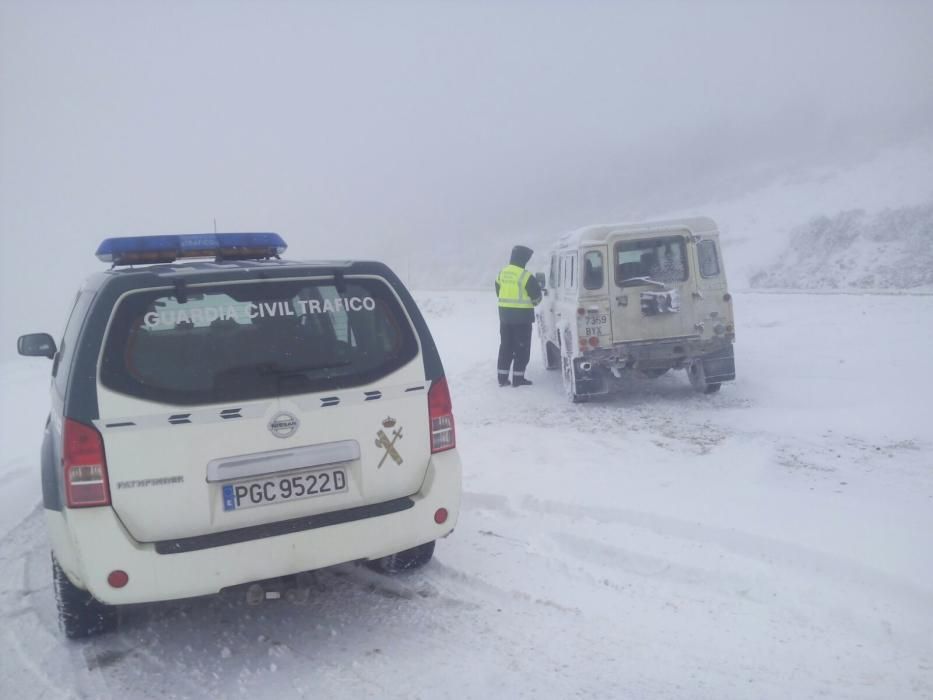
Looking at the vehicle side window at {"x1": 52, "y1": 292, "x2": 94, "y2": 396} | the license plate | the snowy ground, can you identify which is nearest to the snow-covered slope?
the snowy ground

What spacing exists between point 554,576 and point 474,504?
1408 mm

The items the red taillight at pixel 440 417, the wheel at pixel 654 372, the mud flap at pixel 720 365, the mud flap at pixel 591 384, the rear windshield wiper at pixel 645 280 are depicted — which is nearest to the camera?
the red taillight at pixel 440 417

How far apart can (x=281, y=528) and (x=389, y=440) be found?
0.65 m

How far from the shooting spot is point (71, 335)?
3859mm

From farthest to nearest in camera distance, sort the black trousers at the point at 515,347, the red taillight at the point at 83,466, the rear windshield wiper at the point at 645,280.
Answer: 1. the black trousers at the point at 515,347
2. the rear windshield wiper at the point at 645,280
3. the red taillight at the point at 83,466

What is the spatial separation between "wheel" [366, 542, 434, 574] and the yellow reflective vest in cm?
593

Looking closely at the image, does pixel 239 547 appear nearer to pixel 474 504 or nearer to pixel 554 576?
pixel 554 576

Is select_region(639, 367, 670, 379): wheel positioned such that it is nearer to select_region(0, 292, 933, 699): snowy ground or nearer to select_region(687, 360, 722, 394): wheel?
select_region(687, 360, 722, 394): wheel

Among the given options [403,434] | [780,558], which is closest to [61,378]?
[403,434]

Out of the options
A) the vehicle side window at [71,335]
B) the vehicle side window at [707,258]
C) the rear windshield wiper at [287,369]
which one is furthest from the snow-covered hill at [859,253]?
the vehicle side window at [71,335]

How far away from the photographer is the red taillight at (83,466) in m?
3.15

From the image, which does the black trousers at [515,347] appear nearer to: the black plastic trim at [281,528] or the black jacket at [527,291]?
the black jacket at [527,291]

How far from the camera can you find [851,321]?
12.5 meters

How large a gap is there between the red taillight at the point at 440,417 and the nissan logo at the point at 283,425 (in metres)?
0.71
